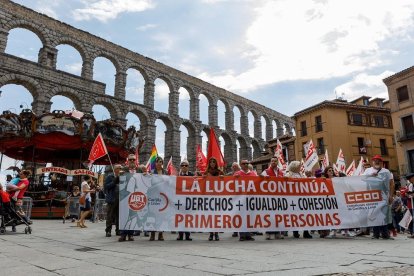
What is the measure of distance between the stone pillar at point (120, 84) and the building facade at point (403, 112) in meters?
24.2

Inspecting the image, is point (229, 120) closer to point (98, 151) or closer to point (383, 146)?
point (383, 146)

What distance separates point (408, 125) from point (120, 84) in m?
26.1

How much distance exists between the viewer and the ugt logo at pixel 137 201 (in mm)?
6793

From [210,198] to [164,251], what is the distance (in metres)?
2.03

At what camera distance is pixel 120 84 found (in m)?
30.8

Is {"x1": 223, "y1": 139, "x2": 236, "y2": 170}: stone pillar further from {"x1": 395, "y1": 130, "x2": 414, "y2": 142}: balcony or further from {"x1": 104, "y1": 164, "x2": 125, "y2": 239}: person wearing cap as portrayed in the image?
{"x1": 104, "y1": 164, "x2": 125, "y2": 239}: person wearing cap

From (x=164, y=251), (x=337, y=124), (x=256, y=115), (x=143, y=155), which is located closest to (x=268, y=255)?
(x=164, y=251)

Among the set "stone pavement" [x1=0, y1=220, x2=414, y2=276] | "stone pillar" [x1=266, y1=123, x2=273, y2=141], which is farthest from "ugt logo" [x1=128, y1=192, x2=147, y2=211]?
"stone pillar" [x1=266, y1=123, x2=273, y2=141]

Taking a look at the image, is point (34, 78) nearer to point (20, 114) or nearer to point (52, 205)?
point (20, 114)

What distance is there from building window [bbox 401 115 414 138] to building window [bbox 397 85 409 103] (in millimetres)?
1632

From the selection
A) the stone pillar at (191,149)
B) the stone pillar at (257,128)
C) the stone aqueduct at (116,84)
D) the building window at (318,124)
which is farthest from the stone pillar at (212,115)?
the building window at (318,124)

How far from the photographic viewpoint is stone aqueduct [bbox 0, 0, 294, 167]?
78.7 feet

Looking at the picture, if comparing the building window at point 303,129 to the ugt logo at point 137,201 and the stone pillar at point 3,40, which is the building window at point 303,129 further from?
the ugt logo at point 137,201

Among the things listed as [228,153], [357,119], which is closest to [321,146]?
[357,119]
